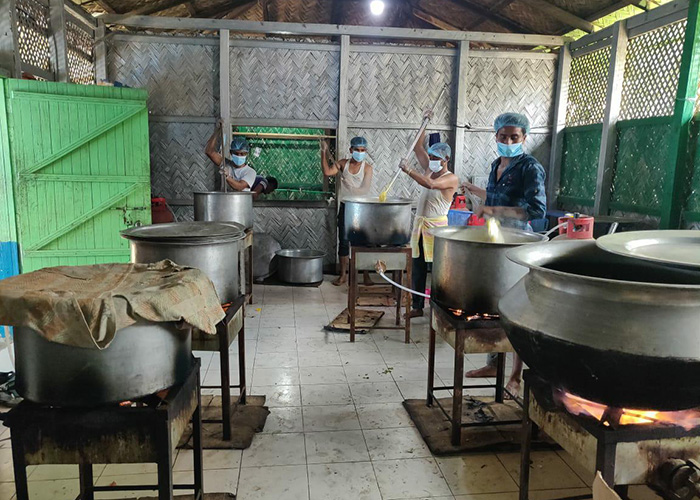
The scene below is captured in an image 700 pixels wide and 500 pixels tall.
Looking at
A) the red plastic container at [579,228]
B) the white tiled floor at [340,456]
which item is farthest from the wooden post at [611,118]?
the red plastic container at [579,228]

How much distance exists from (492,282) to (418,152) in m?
3.51

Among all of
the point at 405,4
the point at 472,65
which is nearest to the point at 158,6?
the point at 405,4

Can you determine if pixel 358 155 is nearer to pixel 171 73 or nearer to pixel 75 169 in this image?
pixel 171 73

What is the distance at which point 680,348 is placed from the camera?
1.19 meters

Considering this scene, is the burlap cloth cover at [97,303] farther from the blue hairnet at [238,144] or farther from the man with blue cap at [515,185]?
the blue hairnet at [238,144]

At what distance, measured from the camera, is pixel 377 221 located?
414cm

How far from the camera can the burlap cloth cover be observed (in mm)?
1339

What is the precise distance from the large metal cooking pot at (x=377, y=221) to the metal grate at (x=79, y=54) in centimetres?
360

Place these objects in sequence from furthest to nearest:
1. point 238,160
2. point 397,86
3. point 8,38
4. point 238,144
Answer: point 397,86 → point 238,160 → point 238,144 → point 8,38

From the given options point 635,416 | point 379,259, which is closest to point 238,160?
point 379,259

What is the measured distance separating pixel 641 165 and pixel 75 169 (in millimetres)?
5729

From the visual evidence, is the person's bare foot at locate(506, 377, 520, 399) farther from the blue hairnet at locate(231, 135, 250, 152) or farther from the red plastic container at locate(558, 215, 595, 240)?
the blue hairnet at locate(231, 135, 250, 152)

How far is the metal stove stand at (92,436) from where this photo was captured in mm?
1481

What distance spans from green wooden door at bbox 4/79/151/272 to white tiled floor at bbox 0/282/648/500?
6.09ft
